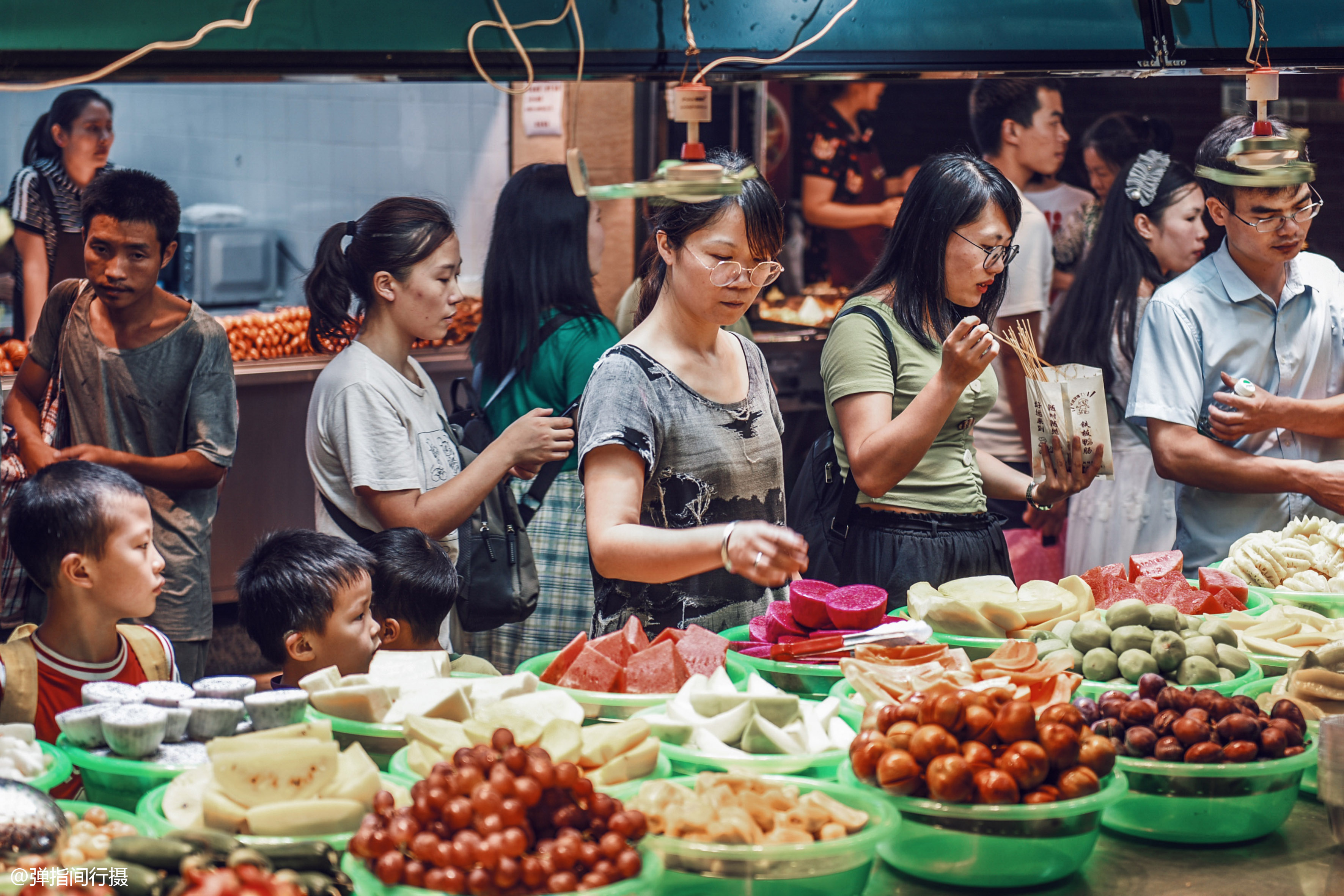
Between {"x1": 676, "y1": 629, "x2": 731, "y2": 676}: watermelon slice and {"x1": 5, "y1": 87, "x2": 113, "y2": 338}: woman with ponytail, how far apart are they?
2931mm

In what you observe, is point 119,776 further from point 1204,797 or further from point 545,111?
point 545,111

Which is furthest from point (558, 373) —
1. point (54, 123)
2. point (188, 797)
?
point (54, 123)

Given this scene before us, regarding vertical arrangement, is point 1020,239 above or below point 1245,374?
above

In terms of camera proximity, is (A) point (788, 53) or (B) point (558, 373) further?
(B) point (558, 373)

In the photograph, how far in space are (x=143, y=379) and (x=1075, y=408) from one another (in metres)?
2.07

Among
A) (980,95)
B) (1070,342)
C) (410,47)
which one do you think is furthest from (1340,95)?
(410,47)

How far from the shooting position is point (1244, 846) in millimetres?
1796

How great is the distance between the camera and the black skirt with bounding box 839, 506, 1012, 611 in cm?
281

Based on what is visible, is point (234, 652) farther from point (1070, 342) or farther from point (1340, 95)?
point (1340, 95)

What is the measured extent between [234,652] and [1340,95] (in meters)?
5.55

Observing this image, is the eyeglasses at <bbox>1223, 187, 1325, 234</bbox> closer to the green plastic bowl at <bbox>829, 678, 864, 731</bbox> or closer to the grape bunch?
the green plastic bowl at <bbox>829, 678, 864, 731</bbox>

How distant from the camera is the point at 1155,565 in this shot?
2.63m

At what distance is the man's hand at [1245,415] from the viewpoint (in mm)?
3223

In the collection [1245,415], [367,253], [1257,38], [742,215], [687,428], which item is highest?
[1257,38]
